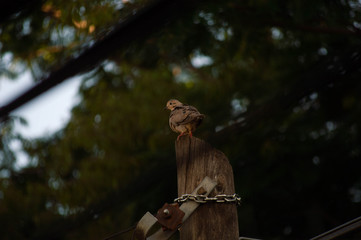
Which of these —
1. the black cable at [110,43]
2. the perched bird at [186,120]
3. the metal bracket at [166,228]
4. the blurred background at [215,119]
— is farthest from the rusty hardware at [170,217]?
the blurred background at [215,119]

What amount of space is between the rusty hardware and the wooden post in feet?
0.45

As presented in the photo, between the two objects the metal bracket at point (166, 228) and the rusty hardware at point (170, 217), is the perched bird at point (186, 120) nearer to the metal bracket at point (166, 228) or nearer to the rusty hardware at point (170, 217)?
the metal bracket at point (166, 228)

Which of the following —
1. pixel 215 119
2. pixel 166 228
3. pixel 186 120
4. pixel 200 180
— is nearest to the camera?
pixel 166 228

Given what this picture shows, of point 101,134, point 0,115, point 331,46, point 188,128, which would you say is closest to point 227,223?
point 188,128

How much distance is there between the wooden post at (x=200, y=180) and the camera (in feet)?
6.64

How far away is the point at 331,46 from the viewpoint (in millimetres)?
5898

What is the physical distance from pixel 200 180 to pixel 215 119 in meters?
2.41

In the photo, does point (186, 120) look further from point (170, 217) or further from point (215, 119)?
point (215, 119)

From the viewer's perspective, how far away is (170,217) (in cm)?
193

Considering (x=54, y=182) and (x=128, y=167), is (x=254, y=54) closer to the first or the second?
(x=128, y=167)

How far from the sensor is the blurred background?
4.80 metres

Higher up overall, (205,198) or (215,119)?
(205,198)

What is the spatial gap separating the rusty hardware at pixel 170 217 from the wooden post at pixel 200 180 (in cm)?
14

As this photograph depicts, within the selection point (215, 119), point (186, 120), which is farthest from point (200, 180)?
point (215, 119)
